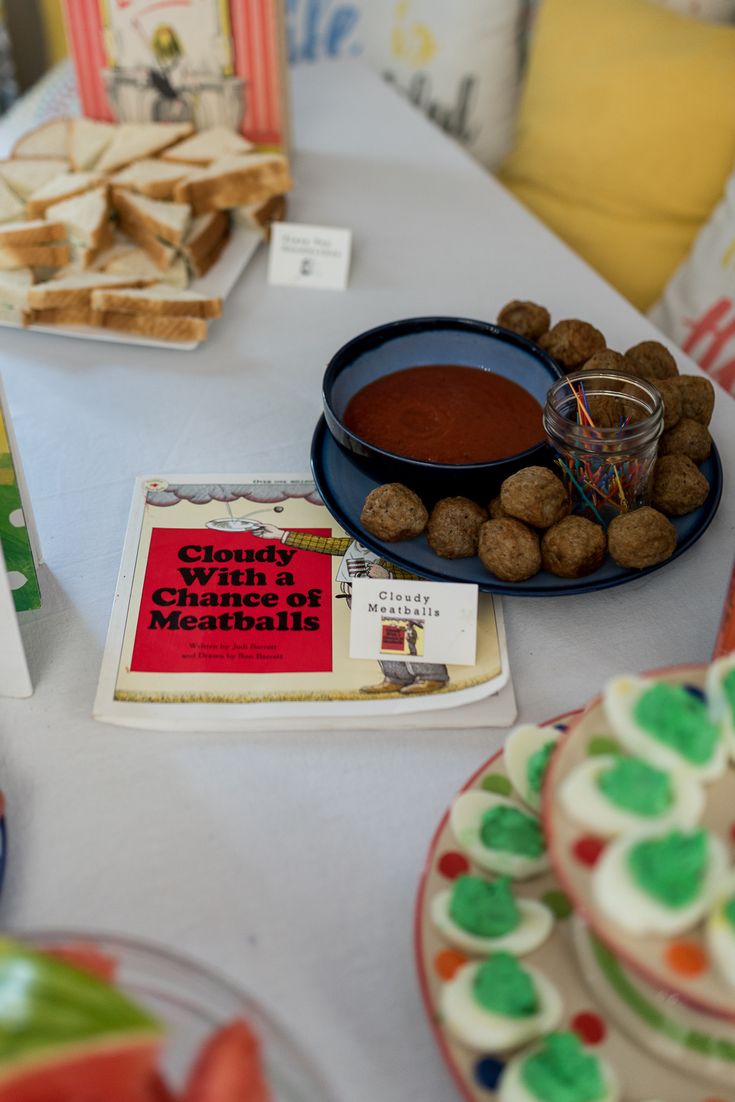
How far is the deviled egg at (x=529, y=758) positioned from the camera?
2.28 feet

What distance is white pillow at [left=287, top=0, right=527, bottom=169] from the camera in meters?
2.11

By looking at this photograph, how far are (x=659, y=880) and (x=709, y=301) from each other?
131cm

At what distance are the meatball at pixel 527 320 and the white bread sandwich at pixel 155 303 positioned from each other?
0.41 m

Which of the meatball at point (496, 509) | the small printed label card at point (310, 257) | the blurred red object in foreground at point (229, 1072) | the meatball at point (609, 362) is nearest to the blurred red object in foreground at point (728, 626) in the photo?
the meatball at point (496, 509)

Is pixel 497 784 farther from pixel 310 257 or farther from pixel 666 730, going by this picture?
pixel 310 257

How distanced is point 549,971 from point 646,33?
5.53 feet

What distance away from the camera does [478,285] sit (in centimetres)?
150

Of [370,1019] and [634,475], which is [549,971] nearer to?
[370,1019]

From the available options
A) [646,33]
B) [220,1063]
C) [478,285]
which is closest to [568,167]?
[646,33]

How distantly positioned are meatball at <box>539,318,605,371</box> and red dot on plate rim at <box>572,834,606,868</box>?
0.73m

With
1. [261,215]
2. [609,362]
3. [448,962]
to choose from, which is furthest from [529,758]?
[261,215]

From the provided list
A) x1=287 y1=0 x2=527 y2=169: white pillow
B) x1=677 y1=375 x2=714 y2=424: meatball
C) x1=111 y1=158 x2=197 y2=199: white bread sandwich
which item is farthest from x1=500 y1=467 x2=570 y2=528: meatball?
x1=287 y1=0 x2=527 y2=169: white pillow

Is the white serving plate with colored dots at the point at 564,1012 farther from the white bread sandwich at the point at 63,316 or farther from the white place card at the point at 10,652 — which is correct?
the white bread sandwich at the point at 63,316

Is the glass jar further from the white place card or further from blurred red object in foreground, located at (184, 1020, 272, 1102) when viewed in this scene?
blurred red object in foreground, located at (184, 1020, 272, 1102)
